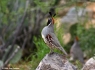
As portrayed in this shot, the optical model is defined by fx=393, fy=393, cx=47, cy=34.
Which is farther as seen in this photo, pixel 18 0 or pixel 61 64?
pixel 18 0

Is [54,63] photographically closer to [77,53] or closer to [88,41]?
[77,53]

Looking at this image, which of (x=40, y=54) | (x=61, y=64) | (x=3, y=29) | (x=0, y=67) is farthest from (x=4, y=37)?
(x=61, y=64)

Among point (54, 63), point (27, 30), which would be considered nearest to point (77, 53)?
point (27, 30)

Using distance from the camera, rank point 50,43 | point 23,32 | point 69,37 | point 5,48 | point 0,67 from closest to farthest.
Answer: point 50,43 → point 0,67 → point 5,48 → point 23,32 → point 69,37

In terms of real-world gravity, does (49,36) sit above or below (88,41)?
above

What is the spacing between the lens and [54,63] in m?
5.58

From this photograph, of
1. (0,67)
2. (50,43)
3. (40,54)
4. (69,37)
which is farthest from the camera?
(69,37)

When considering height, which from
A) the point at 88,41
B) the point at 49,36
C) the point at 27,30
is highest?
the point at 49,36

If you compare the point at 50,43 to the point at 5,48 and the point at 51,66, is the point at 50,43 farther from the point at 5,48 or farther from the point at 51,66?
the point at 5,48

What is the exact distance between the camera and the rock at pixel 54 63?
18.1 feet

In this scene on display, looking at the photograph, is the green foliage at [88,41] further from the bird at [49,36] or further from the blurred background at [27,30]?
the bird at [49,36]

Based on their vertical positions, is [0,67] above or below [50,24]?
below

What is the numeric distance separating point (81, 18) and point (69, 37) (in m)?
0.75

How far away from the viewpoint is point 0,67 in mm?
7008
